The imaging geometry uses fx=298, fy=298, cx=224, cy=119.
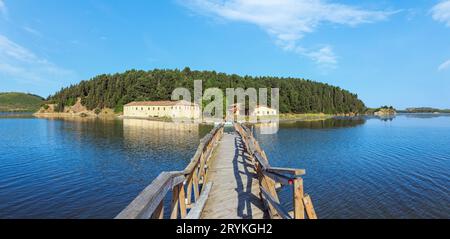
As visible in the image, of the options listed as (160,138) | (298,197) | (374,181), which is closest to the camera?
(298,197)

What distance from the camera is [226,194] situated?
9609mm

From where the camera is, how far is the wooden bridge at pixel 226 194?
4.27m

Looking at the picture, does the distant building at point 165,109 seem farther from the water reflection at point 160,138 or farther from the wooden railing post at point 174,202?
the wooden railing post at point 174,202

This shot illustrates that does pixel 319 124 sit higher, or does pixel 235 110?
pixel 235 110

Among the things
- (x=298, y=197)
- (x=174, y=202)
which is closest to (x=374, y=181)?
(x=298, y=197)

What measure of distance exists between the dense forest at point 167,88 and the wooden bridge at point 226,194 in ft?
354

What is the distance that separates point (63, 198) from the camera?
14.2 meters

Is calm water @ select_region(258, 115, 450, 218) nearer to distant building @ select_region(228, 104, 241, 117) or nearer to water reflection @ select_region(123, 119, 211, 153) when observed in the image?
water reflection @ select_region(123, 119, 211, 153)

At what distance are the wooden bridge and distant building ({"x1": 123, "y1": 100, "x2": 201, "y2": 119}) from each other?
9029 centimetres

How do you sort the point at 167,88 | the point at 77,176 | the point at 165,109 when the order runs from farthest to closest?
the point at 167,88, the point at 165,109, the point at 77,176

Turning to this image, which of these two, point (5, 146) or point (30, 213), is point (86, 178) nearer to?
point (30, 213)

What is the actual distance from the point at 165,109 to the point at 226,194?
101 metres

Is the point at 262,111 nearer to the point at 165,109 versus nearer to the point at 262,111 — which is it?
the point at 262,111

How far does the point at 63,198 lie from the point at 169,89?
11608cm
